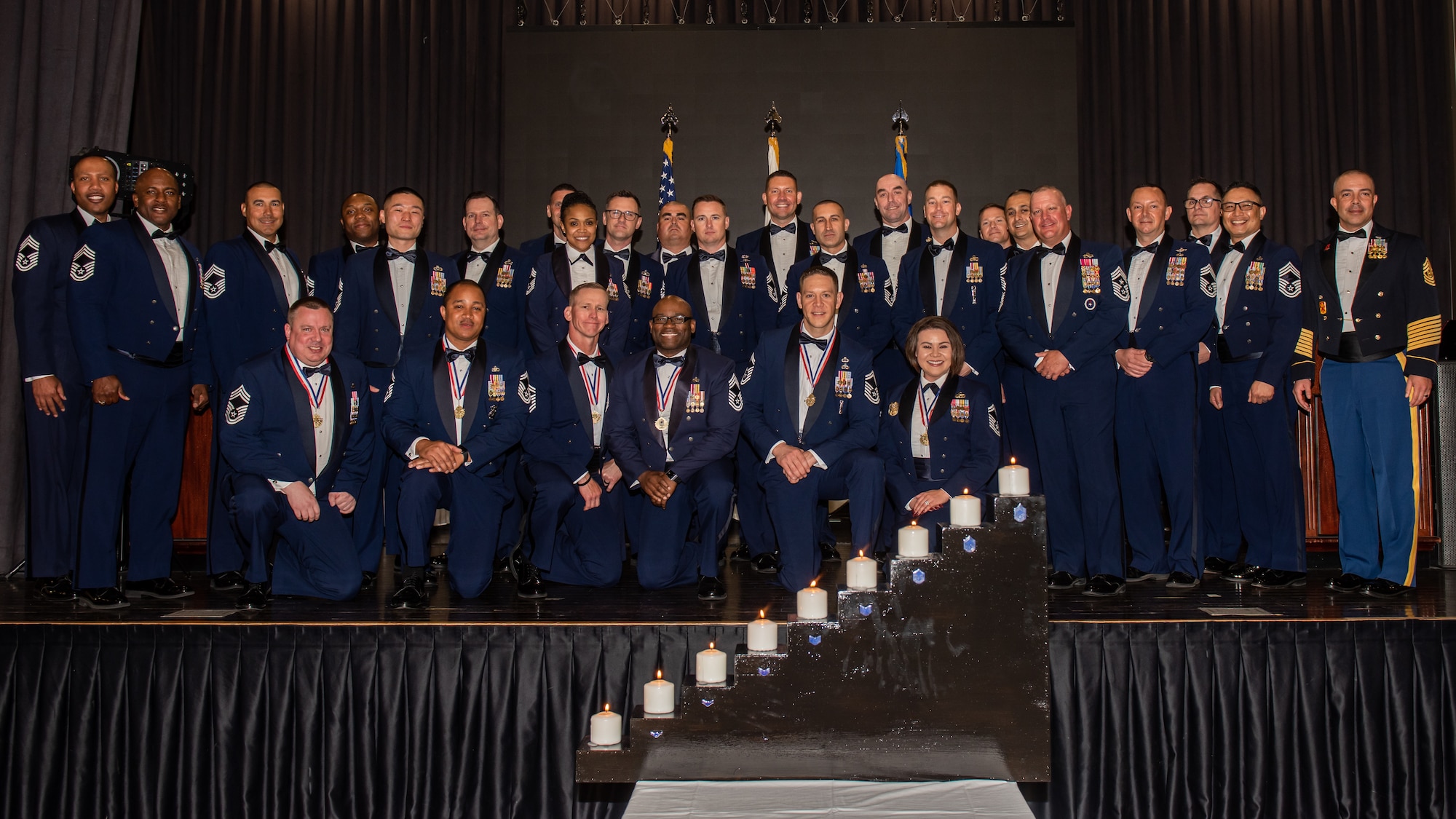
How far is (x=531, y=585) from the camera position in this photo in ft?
15.0

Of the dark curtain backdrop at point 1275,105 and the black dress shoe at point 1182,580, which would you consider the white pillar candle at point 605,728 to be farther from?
the dark curtain backdrop at point 1275,105

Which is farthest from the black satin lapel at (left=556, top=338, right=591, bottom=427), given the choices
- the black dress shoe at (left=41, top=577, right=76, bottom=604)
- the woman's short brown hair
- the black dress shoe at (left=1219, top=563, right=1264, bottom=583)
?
the black dress shoe at (left=1219, top=563, right=1264, bottom=583)

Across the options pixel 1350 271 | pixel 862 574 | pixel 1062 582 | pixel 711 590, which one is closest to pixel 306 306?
pixel 711 590

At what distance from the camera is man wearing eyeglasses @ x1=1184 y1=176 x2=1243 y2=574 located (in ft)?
16.5

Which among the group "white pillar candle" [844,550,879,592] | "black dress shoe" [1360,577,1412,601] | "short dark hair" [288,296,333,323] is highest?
"short dark hair" [288,296,333,323]

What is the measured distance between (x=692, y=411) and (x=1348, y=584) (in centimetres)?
292

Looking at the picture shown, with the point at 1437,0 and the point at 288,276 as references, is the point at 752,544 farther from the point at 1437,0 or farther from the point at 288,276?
the point at 1437,0

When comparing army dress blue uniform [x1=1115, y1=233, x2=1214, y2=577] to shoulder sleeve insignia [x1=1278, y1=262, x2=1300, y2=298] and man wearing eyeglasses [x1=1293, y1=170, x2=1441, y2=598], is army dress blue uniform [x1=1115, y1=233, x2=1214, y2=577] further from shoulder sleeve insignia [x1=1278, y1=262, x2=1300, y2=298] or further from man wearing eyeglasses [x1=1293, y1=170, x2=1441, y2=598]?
man wearing eyeglasses [x1=1293, y1=170, x2=1441, y2=598]

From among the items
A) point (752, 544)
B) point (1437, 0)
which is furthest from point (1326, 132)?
point (752, 544)

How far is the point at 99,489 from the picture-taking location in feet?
15.0

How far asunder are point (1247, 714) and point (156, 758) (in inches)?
152

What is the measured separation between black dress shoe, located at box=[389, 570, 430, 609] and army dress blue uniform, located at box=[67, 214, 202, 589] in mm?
1206

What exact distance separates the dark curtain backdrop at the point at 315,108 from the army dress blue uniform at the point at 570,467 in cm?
322

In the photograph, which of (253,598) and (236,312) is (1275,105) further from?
(253,598)
